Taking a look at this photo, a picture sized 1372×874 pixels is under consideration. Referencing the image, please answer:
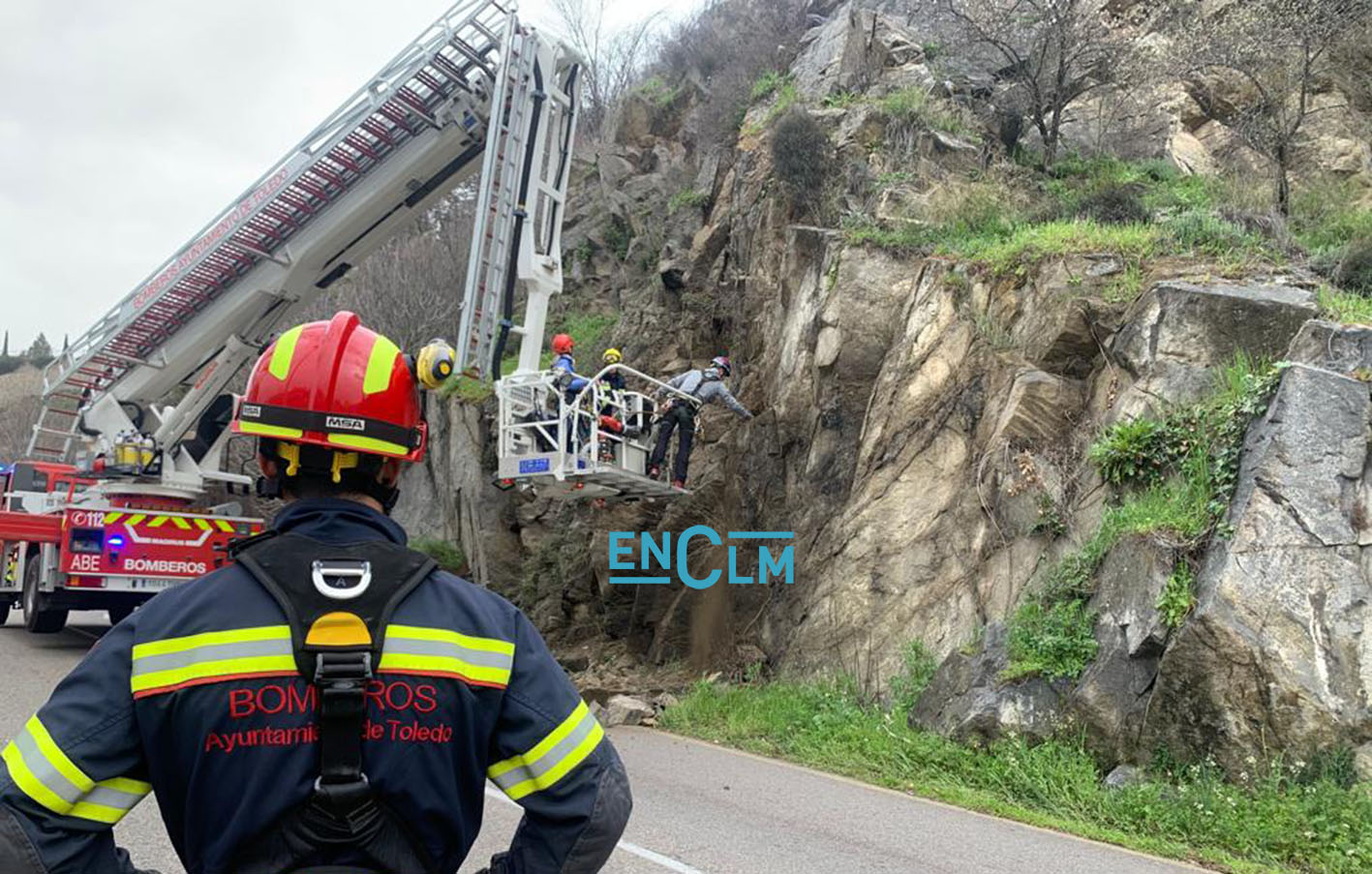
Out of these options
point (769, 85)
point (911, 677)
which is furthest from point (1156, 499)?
point (769, 85)

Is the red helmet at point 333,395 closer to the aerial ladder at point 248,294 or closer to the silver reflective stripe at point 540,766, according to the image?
the silver reflective stripe at point 540,766

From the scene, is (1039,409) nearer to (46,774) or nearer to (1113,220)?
(1113,220)

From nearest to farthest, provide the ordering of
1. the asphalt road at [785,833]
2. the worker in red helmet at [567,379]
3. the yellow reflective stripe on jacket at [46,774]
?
the yellow reflective stripe on jacket at [46,774] → the asphalt road at [785,833] → the worker in red helmet at [567,379]

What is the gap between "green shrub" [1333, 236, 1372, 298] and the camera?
1037cm

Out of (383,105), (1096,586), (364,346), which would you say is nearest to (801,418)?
(1096,586)

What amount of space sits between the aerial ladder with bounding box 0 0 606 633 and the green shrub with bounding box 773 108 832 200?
Answer: 3.50m

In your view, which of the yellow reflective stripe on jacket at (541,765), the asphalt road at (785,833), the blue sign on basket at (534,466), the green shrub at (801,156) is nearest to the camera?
the yellow reflective stripe on jacket at (541,765)

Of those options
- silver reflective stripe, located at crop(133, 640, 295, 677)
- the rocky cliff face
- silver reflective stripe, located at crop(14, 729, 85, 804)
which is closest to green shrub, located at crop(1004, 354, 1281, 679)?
the rocky cliff face

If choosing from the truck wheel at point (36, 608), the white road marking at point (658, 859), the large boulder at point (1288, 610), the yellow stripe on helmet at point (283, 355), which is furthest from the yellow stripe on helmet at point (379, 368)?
the truck wheel at point (36, 608)

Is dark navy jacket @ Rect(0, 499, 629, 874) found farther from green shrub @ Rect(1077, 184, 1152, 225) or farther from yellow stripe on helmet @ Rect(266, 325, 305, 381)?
green shrub @ Rect(1077, 184, 1152, 225)

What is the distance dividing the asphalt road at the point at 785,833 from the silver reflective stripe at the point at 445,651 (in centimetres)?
387

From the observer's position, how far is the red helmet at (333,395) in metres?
1.99

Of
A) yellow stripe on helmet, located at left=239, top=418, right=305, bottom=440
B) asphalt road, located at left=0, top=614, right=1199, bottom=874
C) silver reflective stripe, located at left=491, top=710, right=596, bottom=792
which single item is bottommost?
asphalt road, located at left=0, top=614, right=1199, bottom=874

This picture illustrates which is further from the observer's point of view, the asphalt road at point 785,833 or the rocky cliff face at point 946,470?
the rocky cliff face at point 946,470
